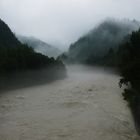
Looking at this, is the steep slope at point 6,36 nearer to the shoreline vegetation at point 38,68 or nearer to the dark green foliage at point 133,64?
the shoreline vegetation at point 38,68

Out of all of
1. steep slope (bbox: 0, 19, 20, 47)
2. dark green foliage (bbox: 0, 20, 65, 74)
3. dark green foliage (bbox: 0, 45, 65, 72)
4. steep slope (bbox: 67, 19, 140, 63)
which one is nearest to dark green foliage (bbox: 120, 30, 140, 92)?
dark green foliage (bbox: 0, 20, 65, 74)

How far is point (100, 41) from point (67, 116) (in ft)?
293

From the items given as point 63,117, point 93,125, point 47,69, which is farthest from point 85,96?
point 47,69

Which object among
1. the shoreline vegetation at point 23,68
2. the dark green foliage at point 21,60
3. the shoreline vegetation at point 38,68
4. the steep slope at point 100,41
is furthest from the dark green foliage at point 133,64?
the steep slope at point 100,41

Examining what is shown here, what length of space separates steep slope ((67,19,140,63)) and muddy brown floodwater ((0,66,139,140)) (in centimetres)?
5202

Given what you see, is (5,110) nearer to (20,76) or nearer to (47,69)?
(20,76)

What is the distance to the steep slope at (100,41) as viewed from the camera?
10088 centimetres

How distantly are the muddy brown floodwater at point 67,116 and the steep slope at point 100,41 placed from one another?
5202 cm

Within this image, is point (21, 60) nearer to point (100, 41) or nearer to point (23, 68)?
point (23, 68)

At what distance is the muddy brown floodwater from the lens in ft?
68.3

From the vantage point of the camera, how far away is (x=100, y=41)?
373 feet

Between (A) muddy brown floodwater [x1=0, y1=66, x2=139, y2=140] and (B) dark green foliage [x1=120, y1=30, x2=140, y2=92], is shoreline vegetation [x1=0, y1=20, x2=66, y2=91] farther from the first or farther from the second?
(B) dark green foliage [x1=120, y1=30, x2=140, y2=92]

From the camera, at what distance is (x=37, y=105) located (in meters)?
30.5

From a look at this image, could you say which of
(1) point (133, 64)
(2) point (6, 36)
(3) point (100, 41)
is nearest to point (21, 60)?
(2) point (6, 36)
